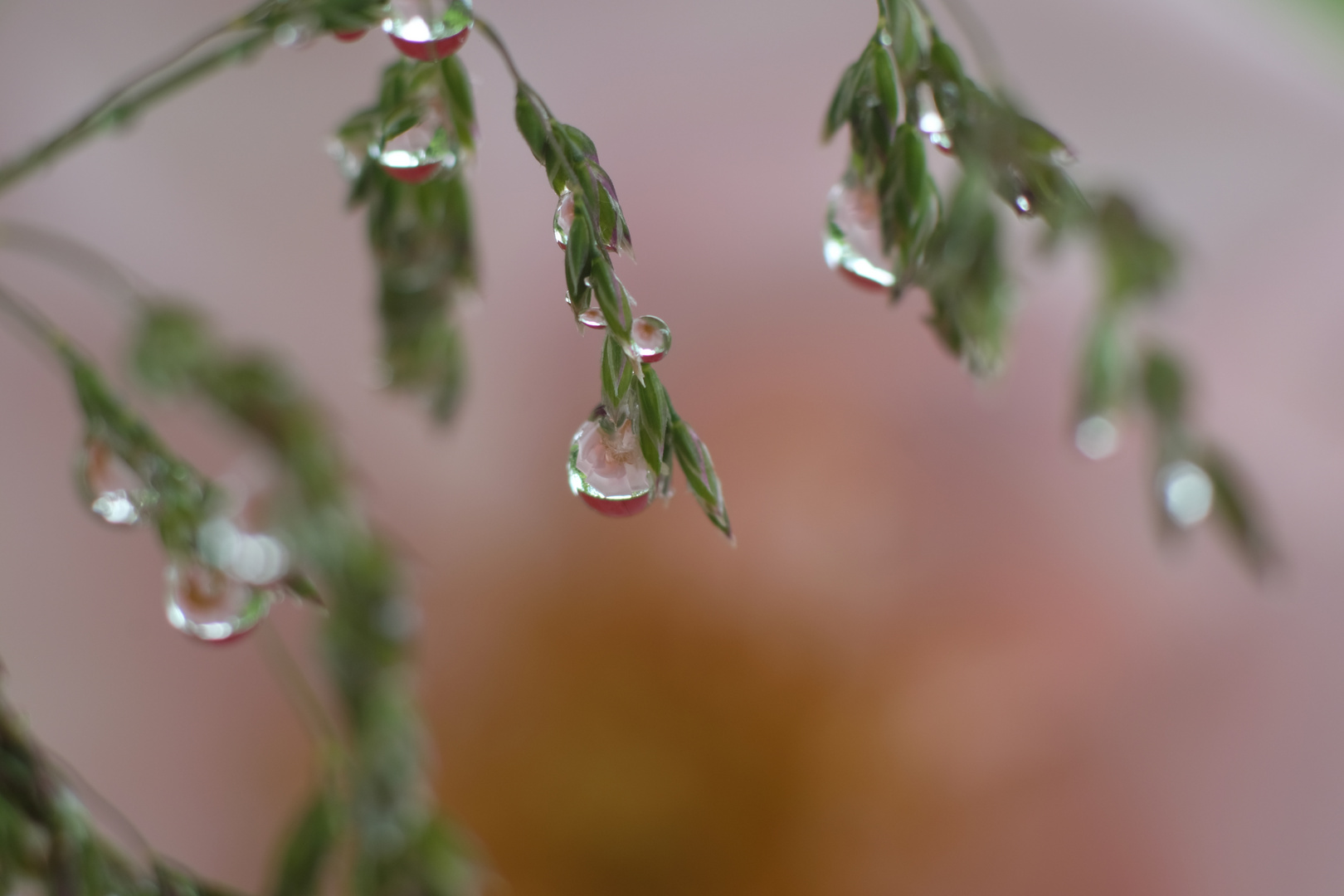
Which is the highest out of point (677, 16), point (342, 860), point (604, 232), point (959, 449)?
point (604, 232)

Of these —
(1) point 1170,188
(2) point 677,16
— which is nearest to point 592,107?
(2) point 677,16

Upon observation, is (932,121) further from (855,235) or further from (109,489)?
(109,489)

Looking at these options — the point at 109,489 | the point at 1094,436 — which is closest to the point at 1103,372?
the point at 1094,436

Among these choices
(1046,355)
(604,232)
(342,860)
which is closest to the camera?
(604,232)

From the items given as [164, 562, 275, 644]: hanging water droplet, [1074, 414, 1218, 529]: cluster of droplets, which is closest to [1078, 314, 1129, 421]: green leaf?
[1074, 414, 1218, 529]: cluster of droplets

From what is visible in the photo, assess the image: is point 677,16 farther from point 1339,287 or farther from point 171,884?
point 171,884

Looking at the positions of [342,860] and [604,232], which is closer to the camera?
[604,232]

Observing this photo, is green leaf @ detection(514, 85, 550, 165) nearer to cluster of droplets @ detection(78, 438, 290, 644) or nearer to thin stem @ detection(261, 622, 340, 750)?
cluster of droplets @ detection(78, 438, 290, 644)
